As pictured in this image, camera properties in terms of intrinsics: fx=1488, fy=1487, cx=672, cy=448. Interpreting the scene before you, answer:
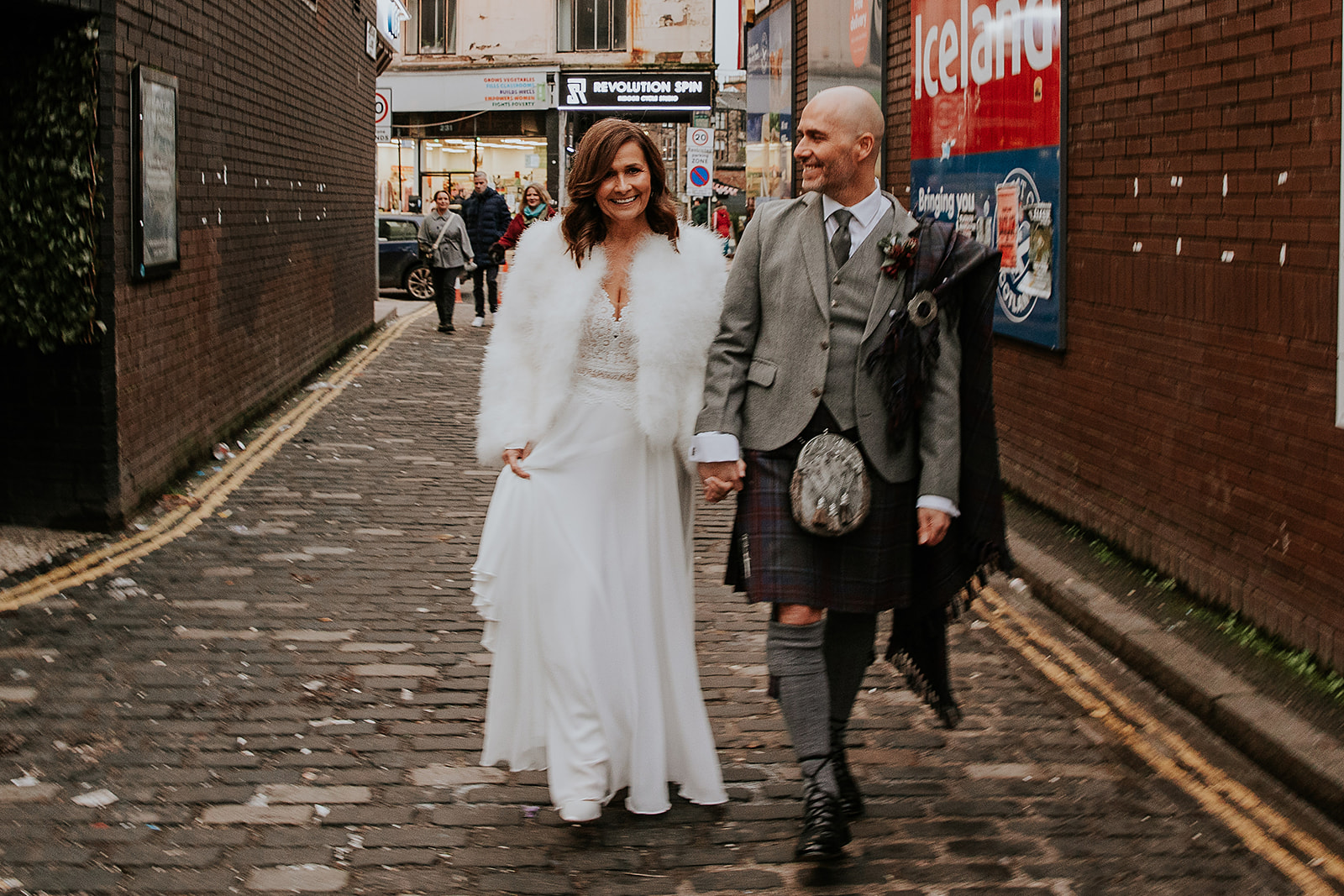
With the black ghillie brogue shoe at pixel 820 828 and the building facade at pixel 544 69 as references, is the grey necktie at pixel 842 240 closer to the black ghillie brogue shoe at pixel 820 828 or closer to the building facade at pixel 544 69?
the black ghillie brogue shoe at pixel 820 828

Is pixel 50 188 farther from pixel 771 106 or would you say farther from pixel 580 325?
pixel 771 106

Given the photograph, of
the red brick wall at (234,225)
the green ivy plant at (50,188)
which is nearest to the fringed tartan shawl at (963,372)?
the green ivy plant at (50,188)

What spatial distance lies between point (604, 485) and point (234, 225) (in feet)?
26.4

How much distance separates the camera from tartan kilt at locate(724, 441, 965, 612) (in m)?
4.16

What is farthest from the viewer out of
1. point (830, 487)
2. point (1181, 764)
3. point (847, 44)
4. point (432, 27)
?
point (432, 27)

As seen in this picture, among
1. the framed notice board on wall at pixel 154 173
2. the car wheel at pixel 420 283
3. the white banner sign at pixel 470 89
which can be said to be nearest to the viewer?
the framed notice board on wall at pixel 154 173

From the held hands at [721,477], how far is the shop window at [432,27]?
139 ft

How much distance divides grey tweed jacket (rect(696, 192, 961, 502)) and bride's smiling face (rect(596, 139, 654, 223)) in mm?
360

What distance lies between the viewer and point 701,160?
3369cm

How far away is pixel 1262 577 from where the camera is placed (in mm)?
5891

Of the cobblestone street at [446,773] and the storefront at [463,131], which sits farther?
the storefront at [463,131]

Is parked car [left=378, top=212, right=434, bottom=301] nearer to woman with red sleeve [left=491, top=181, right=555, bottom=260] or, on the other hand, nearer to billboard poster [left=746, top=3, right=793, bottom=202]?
woman with red sleeve [left=491, top=181, right=555, bottom=260]

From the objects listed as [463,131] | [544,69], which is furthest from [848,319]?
[463,131]

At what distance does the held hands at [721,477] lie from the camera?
4.15 meters
